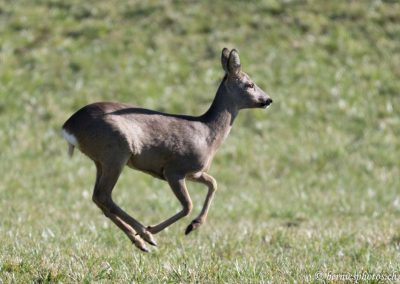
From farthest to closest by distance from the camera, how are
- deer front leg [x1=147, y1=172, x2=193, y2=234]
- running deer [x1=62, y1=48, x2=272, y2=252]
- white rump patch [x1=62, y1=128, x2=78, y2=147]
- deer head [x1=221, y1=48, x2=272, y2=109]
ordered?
deer head [x1=221, y1=48, x2=272, y2=109] < deer front leg [x1=147, y1=172, x2=193, y2=234] < white rump patch [x1=62, y1=128, x2=78, y2=147] < running deer [x1=62, y1=48, x2=272, y2=252]

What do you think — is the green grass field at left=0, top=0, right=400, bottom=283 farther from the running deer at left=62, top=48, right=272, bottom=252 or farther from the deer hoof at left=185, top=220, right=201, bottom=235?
the running deer at left=62, top=48, right=272, bottom=252

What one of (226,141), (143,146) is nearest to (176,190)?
(143,146)

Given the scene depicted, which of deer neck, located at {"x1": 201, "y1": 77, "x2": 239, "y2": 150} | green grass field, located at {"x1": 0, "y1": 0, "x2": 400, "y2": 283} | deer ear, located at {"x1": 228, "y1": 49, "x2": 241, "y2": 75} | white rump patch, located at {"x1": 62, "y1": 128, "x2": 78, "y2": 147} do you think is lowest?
green grass field, located at {"x1": 0, "y1": 0, "x2": 400, "y2": 283}

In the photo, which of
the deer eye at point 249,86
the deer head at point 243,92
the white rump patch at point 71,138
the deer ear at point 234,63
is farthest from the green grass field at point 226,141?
the deer ear at point 234,63

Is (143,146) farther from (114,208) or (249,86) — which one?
(249,86)

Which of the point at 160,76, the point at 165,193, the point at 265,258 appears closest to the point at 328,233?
the point at 265,258

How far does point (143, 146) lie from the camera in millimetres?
7227

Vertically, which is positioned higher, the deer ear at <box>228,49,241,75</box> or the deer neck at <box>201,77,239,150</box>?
the deer ear at <box>228,49,241,75</box>

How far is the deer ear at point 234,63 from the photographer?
791 cm

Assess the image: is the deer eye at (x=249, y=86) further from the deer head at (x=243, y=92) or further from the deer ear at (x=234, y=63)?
the deer ear at (x=234, y=63)

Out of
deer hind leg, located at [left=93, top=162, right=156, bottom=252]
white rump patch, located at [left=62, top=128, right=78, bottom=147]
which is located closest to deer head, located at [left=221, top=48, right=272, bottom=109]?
deer hind leg, located at [left=93, top=162, right=156, bottom=252]

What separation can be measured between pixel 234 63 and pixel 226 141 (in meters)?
8.69

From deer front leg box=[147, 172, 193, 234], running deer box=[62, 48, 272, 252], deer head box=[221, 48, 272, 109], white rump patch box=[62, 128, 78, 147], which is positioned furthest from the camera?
deer head box=[221, 48, 272, 109]

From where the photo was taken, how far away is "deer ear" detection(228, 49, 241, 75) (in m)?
7.91
